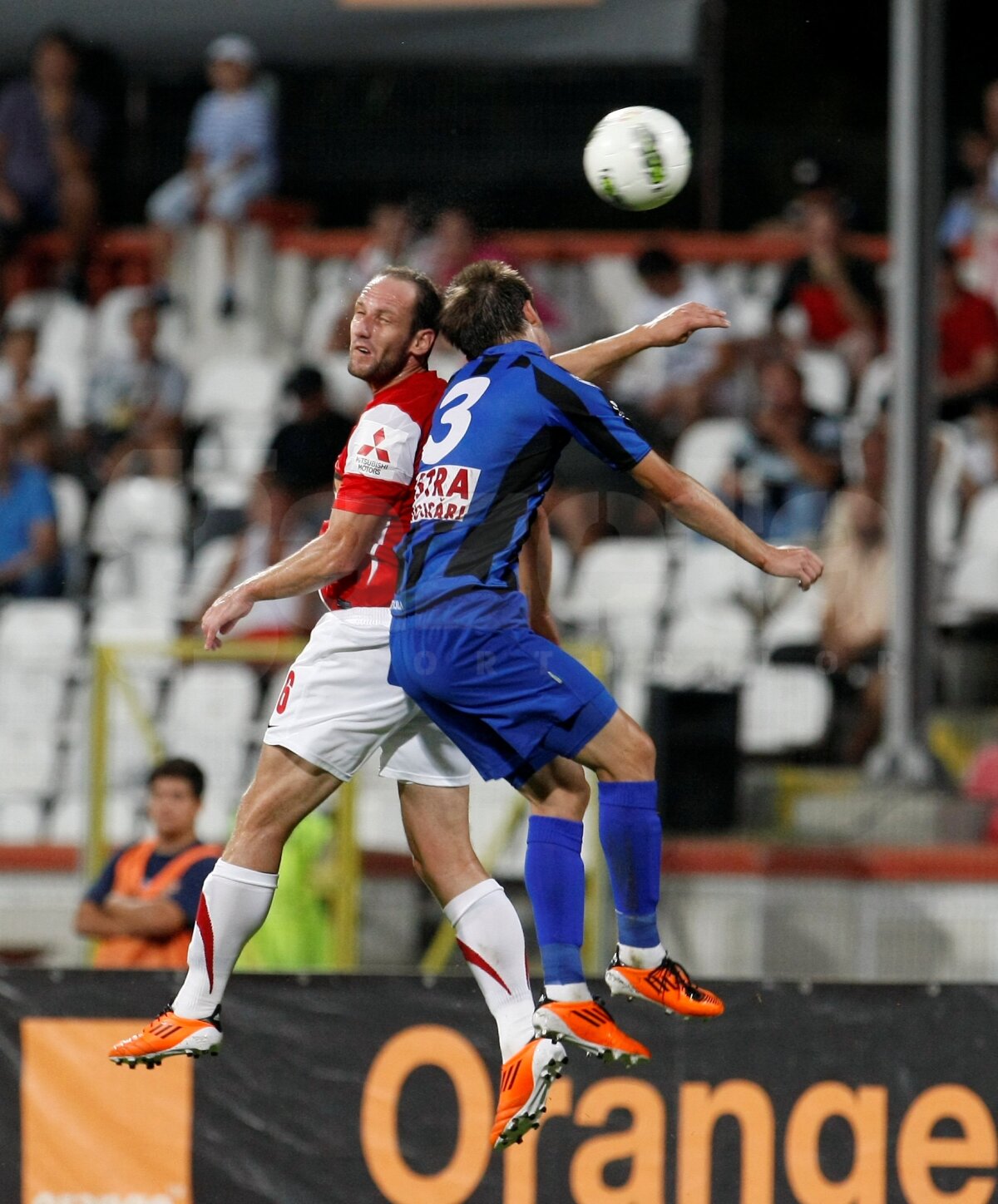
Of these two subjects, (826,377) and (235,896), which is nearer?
(235,896)

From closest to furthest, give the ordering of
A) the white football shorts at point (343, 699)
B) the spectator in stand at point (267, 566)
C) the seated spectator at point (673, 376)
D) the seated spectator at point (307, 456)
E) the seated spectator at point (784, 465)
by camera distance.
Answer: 1. the white football shorts at point (343, 699)
2. the spectator in stand at point (267, 566)
3. the seated spectator at point (307, 456)
4. the seated spectator at point (784, 465)
5. the seated spectator at point (673, 376)

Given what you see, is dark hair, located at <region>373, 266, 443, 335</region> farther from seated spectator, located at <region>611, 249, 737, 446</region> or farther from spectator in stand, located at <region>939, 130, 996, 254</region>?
spectator in stand, located at <region>939, 130, 996, 254</region>

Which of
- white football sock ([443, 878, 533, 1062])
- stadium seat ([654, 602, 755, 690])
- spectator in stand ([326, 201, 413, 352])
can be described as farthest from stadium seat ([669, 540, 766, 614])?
white football sock ([443, 878, 533, 1062])

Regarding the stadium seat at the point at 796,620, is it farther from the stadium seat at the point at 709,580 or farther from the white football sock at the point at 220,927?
the white football sock at the point at 220,927

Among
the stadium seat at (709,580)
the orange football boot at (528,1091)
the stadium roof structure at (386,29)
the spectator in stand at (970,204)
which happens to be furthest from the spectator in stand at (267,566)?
the stadium roof structure at (386,29)

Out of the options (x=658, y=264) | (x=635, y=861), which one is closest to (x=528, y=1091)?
(x=635, y=861)

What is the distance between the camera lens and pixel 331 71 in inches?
580

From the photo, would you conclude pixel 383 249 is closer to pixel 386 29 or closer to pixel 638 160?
pixel 386 29

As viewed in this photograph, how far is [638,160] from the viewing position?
5824mm

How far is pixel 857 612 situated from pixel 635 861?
4.34 m

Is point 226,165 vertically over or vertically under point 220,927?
over

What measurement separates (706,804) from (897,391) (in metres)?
1.99

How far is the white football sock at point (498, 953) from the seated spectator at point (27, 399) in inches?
252

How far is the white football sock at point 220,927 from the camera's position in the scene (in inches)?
225
